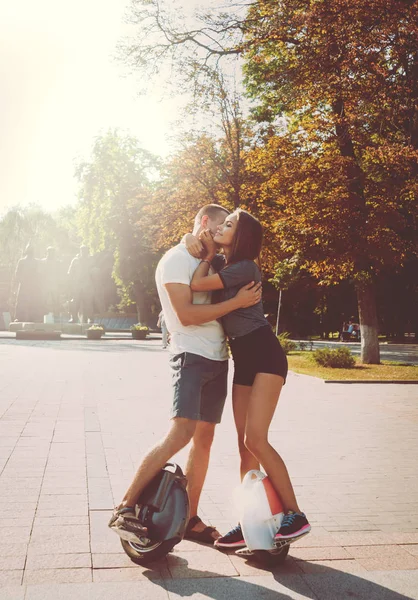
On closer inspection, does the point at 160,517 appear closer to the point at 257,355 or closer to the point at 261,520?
the point at 261,520

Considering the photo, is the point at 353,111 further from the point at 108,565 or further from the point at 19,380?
the point at 108,565

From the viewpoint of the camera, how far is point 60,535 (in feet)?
14.3

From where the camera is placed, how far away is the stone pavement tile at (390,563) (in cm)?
394

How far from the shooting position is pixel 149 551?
387 cm

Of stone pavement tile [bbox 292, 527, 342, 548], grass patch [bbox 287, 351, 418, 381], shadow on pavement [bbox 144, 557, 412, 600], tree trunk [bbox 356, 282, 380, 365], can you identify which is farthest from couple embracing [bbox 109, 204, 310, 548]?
tree trunk [bbox 356, 282, 380, 365]

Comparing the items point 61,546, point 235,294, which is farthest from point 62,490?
point 235,294

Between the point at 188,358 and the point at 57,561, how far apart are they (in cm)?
121

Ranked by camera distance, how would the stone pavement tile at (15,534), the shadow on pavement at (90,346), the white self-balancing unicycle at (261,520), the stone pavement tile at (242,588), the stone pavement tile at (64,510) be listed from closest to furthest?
the stone pavement tile at (242,588) → the white self-balancing unicycle at (261,520) → the stone pavement tile at (15,534) → the stone pavement tile at (64,510) → the shadow on pavement at (90,346)

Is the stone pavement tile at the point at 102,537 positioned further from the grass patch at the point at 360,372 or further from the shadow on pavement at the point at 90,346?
the shadow on pavement at the point at 90,346

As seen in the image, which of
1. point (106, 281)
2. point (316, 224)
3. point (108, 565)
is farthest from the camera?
point (106, 281)

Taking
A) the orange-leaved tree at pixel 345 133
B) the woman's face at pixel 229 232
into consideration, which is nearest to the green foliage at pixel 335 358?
the orange-leaved tree at pixel 345 133

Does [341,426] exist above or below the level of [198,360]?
below

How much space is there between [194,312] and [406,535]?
6.24 ft

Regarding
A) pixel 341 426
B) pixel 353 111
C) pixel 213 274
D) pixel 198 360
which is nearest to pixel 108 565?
pixel 198 360
